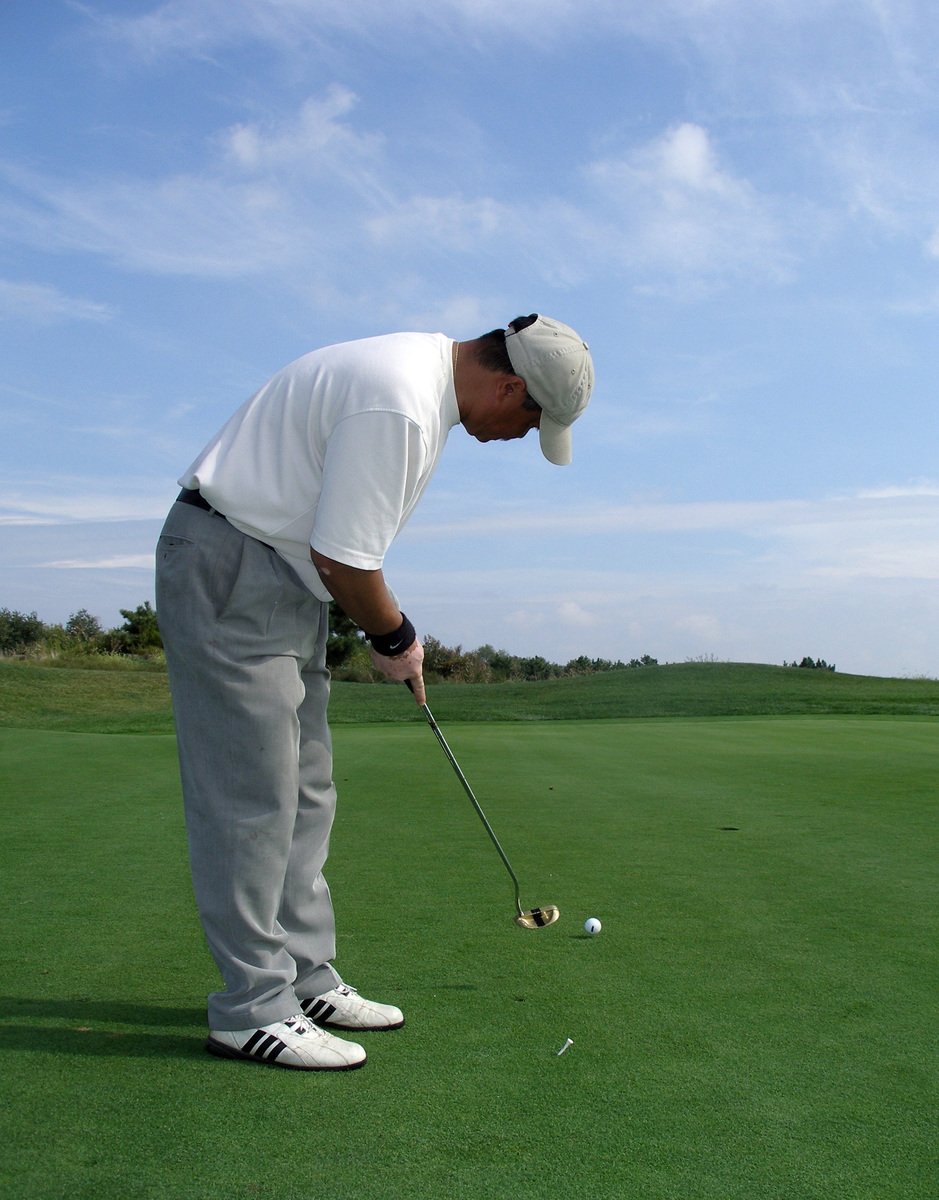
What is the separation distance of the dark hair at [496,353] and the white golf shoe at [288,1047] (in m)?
1.55

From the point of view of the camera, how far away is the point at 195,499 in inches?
101

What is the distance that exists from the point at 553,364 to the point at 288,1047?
164cm

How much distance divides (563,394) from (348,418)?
57 cm

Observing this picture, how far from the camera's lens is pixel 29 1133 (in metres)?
1.93

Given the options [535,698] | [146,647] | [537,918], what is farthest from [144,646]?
Answer: [537,918]

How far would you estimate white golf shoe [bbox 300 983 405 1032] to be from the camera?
8.48 ft

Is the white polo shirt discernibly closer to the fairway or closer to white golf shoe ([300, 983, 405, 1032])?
white golf shoe ([300, 983, 405, 1032])

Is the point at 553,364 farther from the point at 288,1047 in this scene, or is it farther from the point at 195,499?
the point at 288,1047

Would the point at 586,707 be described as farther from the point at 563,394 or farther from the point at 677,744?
the point at 563,394

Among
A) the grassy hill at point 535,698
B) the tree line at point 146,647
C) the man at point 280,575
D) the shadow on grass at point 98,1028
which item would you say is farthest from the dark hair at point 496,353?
the tree line at point 146,647

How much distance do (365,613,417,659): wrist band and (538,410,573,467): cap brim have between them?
59cm

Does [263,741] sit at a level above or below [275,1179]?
above

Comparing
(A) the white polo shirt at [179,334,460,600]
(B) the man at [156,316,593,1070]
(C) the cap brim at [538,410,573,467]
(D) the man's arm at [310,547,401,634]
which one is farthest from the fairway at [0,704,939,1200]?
(C) the cap brim at [538,410,573,467]

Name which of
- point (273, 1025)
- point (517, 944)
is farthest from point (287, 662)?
point (517, 944)
